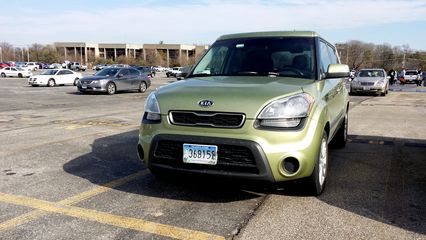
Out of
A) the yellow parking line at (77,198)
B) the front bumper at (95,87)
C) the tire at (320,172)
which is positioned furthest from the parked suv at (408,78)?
the yellow parking line at (77,198)

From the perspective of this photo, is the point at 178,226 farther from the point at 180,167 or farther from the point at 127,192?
the point at 127,192

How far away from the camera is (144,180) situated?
16.7ft

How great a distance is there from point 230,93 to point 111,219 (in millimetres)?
1622

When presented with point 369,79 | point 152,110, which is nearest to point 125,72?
point 369,79

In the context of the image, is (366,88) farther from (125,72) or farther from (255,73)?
(255,73)

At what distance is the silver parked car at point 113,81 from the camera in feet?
72.4

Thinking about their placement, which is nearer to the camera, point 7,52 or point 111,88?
point 111,88

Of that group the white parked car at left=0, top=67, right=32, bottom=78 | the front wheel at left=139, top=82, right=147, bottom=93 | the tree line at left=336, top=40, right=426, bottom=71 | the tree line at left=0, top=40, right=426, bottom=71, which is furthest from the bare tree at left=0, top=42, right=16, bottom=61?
the front wheel at left=139, top=82, right=147, bottom=93

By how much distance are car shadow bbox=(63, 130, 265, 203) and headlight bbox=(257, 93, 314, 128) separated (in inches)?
25.3

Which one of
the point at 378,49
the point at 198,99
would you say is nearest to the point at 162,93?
the point at 198,99

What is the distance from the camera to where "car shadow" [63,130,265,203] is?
14.6 ft

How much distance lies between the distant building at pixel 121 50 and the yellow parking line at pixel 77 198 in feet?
464

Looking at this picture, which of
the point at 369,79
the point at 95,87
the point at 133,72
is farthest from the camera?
the point at 133,72

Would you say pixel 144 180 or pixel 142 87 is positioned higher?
pixel 142 87
